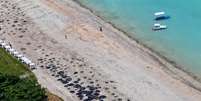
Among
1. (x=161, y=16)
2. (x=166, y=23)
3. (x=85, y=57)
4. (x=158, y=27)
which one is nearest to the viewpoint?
(x=85, y=57)


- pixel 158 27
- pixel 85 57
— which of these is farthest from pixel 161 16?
pixel 85 57

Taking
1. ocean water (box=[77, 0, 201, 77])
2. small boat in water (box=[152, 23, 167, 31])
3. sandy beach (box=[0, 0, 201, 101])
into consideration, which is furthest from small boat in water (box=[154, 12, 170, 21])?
sandy beach (box=[0, 0, 201, 101])

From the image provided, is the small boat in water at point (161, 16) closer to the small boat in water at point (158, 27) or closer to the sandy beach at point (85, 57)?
the small boat in water at point (158, 27)

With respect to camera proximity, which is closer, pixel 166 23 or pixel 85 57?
pixel 85 57

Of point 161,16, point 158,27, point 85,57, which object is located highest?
point 161,16

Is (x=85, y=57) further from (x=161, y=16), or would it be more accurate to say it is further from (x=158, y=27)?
(x=161, y=16)

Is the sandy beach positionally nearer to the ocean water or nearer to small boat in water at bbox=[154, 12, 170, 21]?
the ocean water
